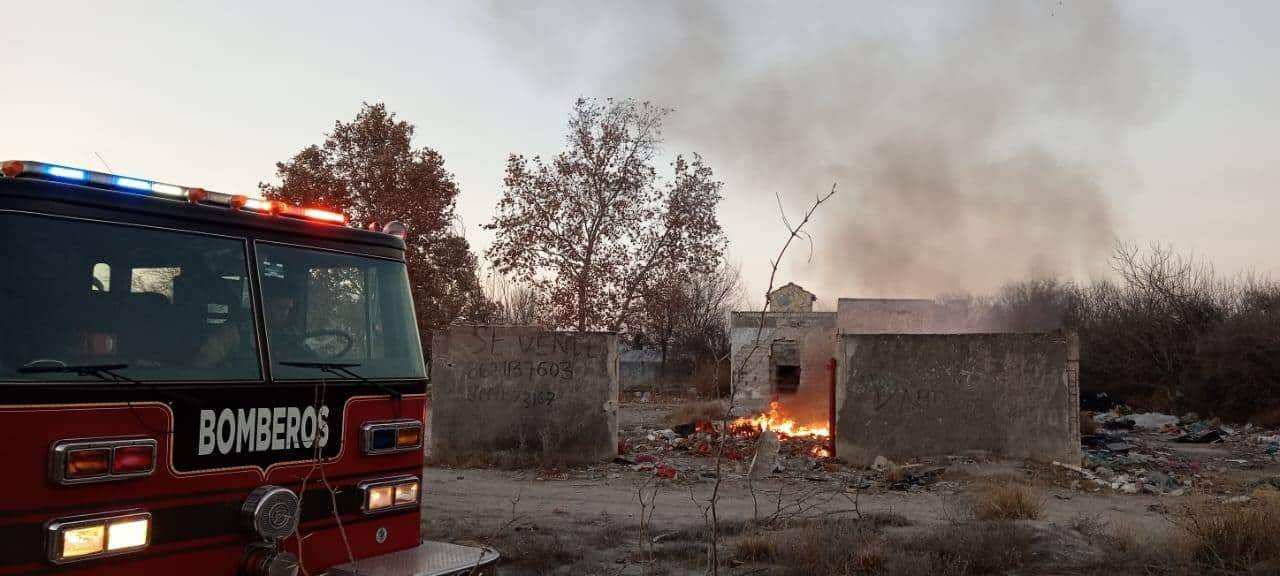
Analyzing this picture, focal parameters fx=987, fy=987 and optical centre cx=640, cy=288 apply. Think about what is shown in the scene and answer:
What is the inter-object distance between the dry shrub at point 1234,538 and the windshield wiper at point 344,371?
222 inches

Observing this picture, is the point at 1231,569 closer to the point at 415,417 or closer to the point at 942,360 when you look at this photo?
the point at 415,417

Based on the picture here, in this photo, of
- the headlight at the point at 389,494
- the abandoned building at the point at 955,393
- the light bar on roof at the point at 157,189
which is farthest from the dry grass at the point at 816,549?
the abandoned building at the point at 955,393

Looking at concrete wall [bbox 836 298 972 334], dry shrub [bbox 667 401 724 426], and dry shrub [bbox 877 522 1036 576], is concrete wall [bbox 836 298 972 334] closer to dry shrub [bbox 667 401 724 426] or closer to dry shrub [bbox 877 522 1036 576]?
dry shrub [bbox 667 401 724 426]

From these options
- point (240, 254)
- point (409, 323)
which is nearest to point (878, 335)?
point (409, 323)

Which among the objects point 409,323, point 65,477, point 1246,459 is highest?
point 409,323

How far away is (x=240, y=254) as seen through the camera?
4.39 m

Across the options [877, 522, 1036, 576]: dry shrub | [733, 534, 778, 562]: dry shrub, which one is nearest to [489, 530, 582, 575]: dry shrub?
[733, 534, 778, 562]: dry shrub

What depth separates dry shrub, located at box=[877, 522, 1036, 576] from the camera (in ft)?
23.2

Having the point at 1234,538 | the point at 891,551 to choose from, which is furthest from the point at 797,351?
the point at 1234,538

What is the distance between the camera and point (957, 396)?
15008 millimetres

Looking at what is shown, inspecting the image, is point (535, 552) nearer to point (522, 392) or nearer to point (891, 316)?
point (522, 392)

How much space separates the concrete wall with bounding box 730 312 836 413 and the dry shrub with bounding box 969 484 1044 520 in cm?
1369

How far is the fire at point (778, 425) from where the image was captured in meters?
19.7

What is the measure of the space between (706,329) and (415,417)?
4651 cm
